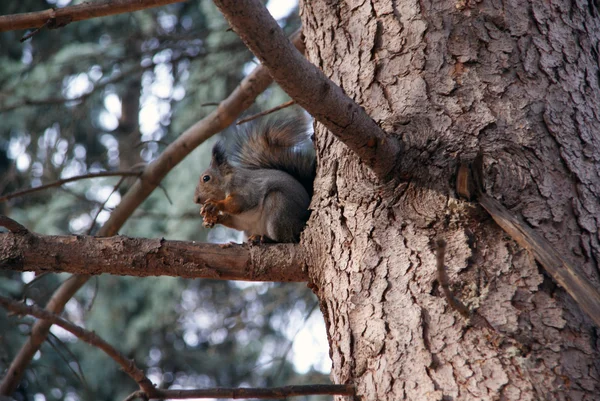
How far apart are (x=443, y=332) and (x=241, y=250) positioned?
518 mm

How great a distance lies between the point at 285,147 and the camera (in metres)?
2.20

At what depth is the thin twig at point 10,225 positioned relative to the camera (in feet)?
4.46

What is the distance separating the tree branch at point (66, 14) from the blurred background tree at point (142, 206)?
115cm

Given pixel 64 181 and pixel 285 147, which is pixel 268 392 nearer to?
pixel 64 181

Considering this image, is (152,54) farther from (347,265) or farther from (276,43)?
(276,43)

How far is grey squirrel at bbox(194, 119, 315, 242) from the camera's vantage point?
6.57 feet

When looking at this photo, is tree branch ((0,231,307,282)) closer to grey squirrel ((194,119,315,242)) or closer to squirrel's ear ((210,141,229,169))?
grey squirrel ((194,119,315,242))

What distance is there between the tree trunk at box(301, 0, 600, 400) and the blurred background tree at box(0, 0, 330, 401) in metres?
1.72

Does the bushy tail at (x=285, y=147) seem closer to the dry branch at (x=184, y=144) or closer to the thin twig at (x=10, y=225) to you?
the dry branch at (x=184, y=144)

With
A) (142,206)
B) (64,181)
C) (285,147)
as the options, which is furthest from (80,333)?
(142,206)

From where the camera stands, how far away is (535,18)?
1.34 metres

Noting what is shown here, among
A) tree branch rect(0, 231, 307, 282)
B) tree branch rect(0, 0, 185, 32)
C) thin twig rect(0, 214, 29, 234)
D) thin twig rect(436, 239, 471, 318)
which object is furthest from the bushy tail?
thin twig rect(436, 239, 471, 318)

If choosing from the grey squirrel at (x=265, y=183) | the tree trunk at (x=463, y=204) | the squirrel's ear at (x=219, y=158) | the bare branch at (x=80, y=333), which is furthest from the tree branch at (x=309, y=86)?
the squirrel's ear at (x=219, y=158)

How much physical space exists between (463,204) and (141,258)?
68 cm
